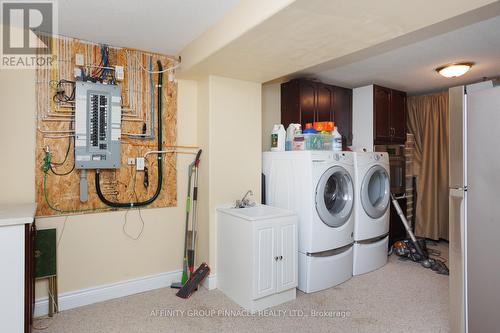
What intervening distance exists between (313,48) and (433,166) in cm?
343

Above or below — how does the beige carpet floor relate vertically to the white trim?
below

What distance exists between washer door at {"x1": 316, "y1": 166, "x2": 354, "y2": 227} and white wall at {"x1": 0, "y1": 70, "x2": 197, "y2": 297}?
4.76ft

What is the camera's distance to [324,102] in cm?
390

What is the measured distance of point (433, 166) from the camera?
465 centimetres

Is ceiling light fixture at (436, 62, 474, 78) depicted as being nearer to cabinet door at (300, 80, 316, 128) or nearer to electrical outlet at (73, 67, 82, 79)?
cabinet door at (300, 80, 316, 128)

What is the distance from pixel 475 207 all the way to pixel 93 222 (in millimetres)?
2886

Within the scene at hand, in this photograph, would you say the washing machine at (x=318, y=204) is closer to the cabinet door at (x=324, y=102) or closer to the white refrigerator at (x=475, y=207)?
the cabinet door at (x=324, y=102)

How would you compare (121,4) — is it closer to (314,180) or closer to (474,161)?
(314,180)

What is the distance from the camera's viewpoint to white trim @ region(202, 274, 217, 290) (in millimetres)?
2992

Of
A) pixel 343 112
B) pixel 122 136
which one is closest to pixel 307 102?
pixel 343 112

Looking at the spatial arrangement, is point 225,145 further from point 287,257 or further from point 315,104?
point 315,104

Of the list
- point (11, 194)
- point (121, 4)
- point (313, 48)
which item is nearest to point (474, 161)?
point (313, 48)

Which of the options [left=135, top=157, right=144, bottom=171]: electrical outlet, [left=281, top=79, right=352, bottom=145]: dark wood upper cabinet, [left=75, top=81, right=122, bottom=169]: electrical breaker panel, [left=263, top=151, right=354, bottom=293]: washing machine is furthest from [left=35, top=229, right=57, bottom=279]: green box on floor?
[left=281, top=79, right=352, bottom=145]: dark wood upper cabinet

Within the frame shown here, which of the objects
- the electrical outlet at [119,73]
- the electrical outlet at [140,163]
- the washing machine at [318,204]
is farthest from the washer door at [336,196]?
the electrical outlet at [119,73]
